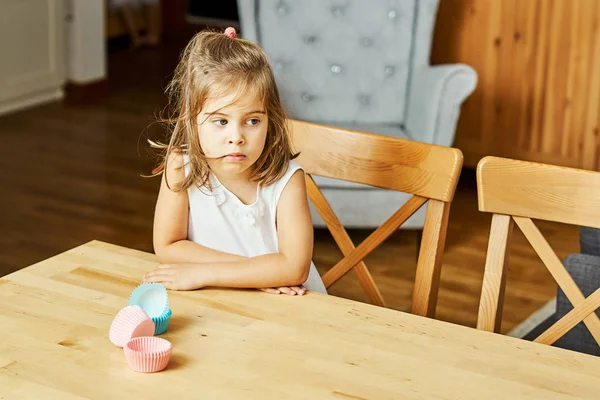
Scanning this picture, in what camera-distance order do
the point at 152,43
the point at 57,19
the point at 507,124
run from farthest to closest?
the point at 152,43, the point at 57,19, the point at 507,124

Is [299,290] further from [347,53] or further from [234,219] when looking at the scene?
[347,53]

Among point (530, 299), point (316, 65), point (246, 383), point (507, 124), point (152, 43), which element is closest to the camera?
point (246, 383)

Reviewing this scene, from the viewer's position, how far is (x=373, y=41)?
3857 mm

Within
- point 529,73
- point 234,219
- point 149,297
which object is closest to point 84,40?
point 529,73

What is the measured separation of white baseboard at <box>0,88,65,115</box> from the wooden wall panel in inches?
87.0

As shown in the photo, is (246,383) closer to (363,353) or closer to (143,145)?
(363,353)

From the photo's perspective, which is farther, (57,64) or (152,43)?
(152,43)

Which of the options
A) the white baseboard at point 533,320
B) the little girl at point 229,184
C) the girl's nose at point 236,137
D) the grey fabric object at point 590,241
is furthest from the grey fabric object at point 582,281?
the girl's nose at point 236,137

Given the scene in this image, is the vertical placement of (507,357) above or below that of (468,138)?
above

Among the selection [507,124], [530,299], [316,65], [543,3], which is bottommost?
[530,299]

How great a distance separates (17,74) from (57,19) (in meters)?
0.43

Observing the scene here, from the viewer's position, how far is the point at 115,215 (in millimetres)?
3828

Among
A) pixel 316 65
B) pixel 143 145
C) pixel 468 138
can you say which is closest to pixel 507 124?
pixel 468 138

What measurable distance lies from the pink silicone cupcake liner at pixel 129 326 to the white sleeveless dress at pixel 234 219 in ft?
1.39
